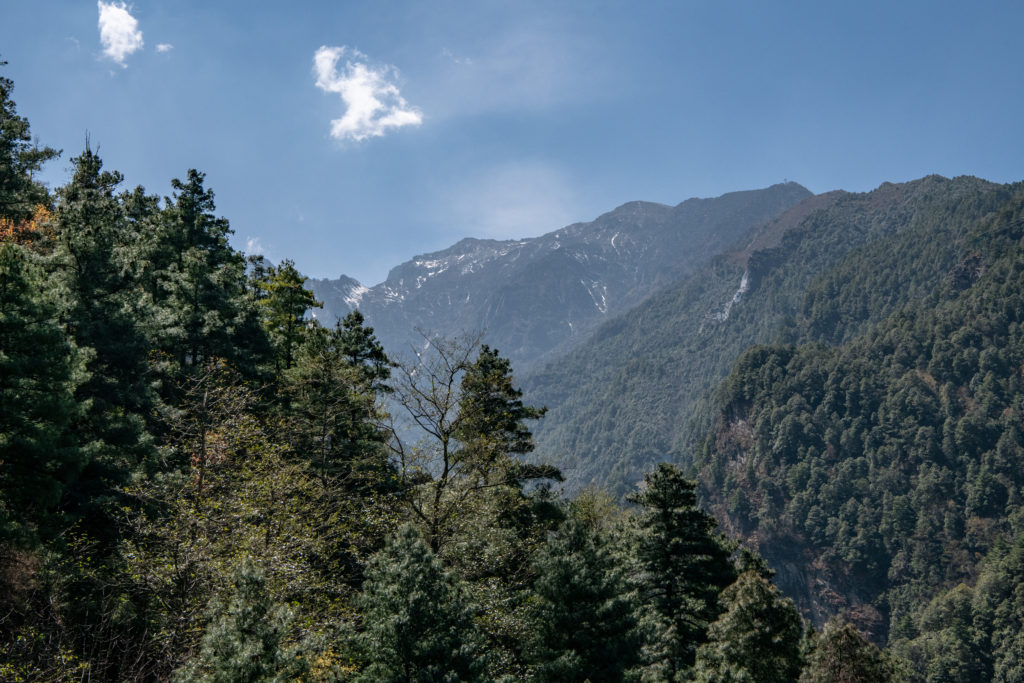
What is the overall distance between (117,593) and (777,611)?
1005 inches

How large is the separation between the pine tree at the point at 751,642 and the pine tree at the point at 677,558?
3824mm

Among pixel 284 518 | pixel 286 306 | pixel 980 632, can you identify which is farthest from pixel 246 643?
pixel 980 632

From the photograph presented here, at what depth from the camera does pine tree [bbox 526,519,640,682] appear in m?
23.0

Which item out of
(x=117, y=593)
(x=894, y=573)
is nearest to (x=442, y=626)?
(x=117, y=593)

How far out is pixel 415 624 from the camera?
18281 millimetres

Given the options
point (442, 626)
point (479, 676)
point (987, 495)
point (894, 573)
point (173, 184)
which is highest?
point (173, 184)

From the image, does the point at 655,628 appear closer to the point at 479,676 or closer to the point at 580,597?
the point at 580,597

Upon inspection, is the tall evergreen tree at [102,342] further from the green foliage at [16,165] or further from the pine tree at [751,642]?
the pine tree at [751,642]

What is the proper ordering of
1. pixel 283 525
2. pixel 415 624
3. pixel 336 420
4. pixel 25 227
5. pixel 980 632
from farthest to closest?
1. pixel 980 632
2. pixel 25 227
3. pixel 336 420
4. pixel 283 525
5. pixel 415 624

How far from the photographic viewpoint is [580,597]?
2372 cm

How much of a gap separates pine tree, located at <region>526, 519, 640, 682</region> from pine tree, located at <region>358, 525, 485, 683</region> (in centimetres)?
443

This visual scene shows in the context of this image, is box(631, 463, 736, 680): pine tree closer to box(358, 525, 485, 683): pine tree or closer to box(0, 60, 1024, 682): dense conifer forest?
box(0, 60, 1024, 682): dense conifer forest

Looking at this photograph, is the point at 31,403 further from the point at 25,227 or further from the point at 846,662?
the point at 846,662

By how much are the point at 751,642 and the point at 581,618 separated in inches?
335
